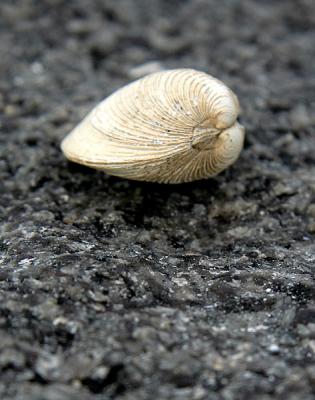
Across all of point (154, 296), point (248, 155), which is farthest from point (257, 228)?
point (154, 296)

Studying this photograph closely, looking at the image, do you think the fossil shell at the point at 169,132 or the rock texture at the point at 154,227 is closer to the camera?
the rock texture at the point at 154,227

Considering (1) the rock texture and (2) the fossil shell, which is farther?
(2) the fossil shell

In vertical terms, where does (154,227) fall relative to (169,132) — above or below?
below

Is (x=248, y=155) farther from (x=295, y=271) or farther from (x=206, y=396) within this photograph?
(x=206, y=396)
